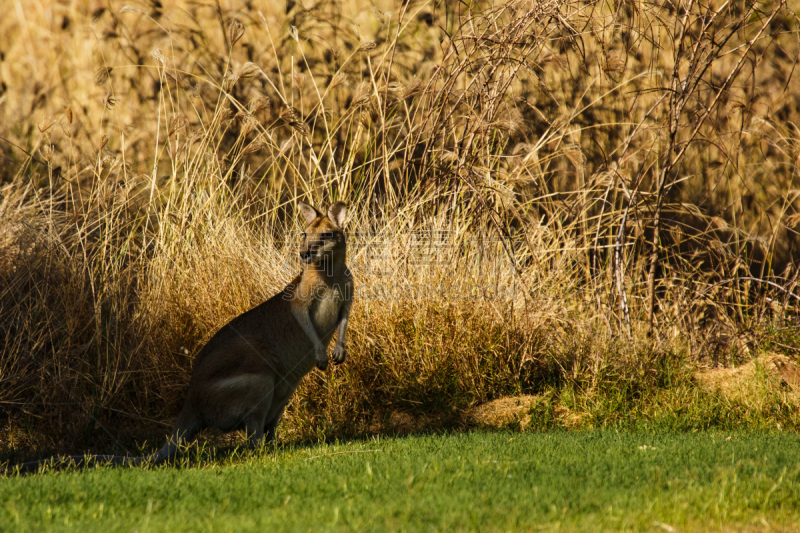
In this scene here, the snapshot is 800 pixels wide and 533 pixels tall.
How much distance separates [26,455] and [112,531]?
8.76 ft

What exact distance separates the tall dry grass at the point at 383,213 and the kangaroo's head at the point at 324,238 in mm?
1294

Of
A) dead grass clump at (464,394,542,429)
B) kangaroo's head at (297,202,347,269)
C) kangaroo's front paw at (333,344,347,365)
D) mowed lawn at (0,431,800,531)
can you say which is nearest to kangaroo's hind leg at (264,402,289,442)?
mowed lawn at (0,431,800,531)

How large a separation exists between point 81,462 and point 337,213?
228 centimetres

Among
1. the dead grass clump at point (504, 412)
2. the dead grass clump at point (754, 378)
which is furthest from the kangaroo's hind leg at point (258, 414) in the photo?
the dead grass clump at point (754, 378)

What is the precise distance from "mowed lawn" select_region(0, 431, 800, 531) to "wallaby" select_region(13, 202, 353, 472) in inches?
12.5

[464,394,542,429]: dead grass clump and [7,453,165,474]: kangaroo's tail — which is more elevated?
[7,453,165,474]: kangaroo's tail

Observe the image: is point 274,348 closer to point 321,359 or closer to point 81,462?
point 321,359

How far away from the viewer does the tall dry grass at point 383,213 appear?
19.9ft

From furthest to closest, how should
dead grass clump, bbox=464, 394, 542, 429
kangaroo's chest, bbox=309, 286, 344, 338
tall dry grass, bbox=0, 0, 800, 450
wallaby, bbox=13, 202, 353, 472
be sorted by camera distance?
tall dry grass, bbox=0, 0, 800, 450, dead grass clump, bbox=464, 394, 542, 429, kangaroo's chest, bbox=309, 286, 344, 338, wallaby, bbox=13, 202, 353, 472

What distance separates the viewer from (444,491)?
363 cm

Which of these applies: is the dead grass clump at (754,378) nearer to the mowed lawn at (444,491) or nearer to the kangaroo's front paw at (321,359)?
the mowed lawn at (444,491)

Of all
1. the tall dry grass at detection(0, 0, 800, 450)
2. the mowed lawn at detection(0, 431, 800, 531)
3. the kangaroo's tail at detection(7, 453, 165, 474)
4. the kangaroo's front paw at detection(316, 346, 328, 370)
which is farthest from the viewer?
the tall dry grass at detection(0, 0, 800, 450)

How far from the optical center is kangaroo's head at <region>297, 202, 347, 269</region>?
479cm

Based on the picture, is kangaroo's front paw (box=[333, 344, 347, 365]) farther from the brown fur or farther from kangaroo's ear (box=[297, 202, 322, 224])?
kangaroo's ear (box=[297, 202, 322, 224])
